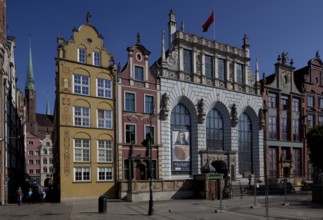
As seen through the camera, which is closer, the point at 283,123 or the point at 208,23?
the point at 208,23

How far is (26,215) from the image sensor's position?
2270 cm

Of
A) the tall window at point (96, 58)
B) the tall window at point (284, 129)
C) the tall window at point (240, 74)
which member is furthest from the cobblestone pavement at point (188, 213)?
the tall window at point (284, 129)

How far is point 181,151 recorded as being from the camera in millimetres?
39500

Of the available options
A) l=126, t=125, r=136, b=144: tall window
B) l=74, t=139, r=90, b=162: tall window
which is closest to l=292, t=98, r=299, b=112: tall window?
l=126, t=125, r=136, b=144: tall window

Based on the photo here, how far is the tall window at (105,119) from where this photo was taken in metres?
34.1

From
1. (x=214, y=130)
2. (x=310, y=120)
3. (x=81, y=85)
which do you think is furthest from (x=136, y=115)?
(x=310, y=120)

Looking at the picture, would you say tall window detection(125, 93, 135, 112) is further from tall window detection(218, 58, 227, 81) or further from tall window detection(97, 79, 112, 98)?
tall window detection(218, 58, 227, 81)

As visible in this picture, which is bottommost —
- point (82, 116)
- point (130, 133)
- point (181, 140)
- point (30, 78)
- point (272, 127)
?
point (181, 140)

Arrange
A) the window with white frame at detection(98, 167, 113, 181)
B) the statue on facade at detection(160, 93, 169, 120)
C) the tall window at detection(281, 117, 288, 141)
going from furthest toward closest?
the tall window at detection(281, 117, 288, 141) < the statue on facade at detection(160, 93, 169, 120) < the window with white frame at detection(98, 167, 113, 181)

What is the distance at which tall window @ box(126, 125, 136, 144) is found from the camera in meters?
35.2

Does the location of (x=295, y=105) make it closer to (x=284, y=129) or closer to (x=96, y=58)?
(x=284, y=129)

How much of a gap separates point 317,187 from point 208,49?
20.8 metres

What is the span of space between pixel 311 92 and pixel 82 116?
36.0 meters

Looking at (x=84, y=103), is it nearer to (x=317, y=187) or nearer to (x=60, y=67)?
(x=60, y=67)
